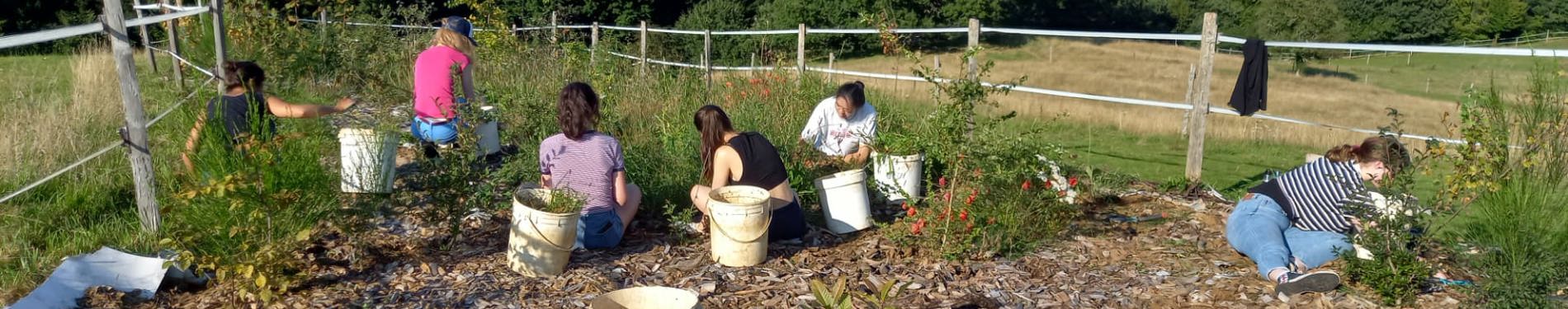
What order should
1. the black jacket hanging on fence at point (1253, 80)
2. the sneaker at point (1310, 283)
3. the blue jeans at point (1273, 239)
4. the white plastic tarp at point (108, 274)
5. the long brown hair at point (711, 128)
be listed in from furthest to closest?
the black jacket hanging on fence at point (1253, 80) → the long brown hair at point (711, 128) → the blue jeans at point (1273, 239) → the sneaker at point (1310, 283) → the white plastic tarp at point (108, 274)

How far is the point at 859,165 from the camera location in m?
5.34

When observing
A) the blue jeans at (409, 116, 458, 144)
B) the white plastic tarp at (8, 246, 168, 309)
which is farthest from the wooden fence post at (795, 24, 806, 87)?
the white plastic tarp at (8, 246, 168, 309)

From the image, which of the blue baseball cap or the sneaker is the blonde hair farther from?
the sneaker

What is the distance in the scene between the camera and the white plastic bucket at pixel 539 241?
3641mm

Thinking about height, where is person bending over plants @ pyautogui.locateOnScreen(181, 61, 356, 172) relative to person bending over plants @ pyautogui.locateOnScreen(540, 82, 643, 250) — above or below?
above

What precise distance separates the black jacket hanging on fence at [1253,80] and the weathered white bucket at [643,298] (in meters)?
4.07

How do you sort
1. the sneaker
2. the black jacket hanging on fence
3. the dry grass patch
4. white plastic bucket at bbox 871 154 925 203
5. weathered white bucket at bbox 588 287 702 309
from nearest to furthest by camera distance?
weathered white bucket at bbox 588 287 702 309
the sneaker
white plastic bucket at bbox 871 154 925 203
the black jacket hanging on fence
the dry grass patch

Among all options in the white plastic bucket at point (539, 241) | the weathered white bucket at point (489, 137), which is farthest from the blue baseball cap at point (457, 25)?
the white plastic bucket at point (539, 241)

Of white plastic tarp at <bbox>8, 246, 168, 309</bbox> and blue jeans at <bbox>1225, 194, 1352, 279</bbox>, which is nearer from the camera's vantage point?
white plastic tarp at <bbox>8, 246, 168, 309</bbox>

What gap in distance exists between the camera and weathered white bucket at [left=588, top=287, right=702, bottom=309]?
3133 millimetres

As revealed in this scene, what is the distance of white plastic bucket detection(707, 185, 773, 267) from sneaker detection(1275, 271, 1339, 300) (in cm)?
184

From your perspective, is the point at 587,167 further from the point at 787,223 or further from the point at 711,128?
the point at 787,223

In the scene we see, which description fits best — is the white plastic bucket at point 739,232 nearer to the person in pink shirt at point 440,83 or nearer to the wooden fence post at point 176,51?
the person in pink shirt at point 440,83

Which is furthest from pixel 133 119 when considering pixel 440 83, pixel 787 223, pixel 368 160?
pixel 787 223
